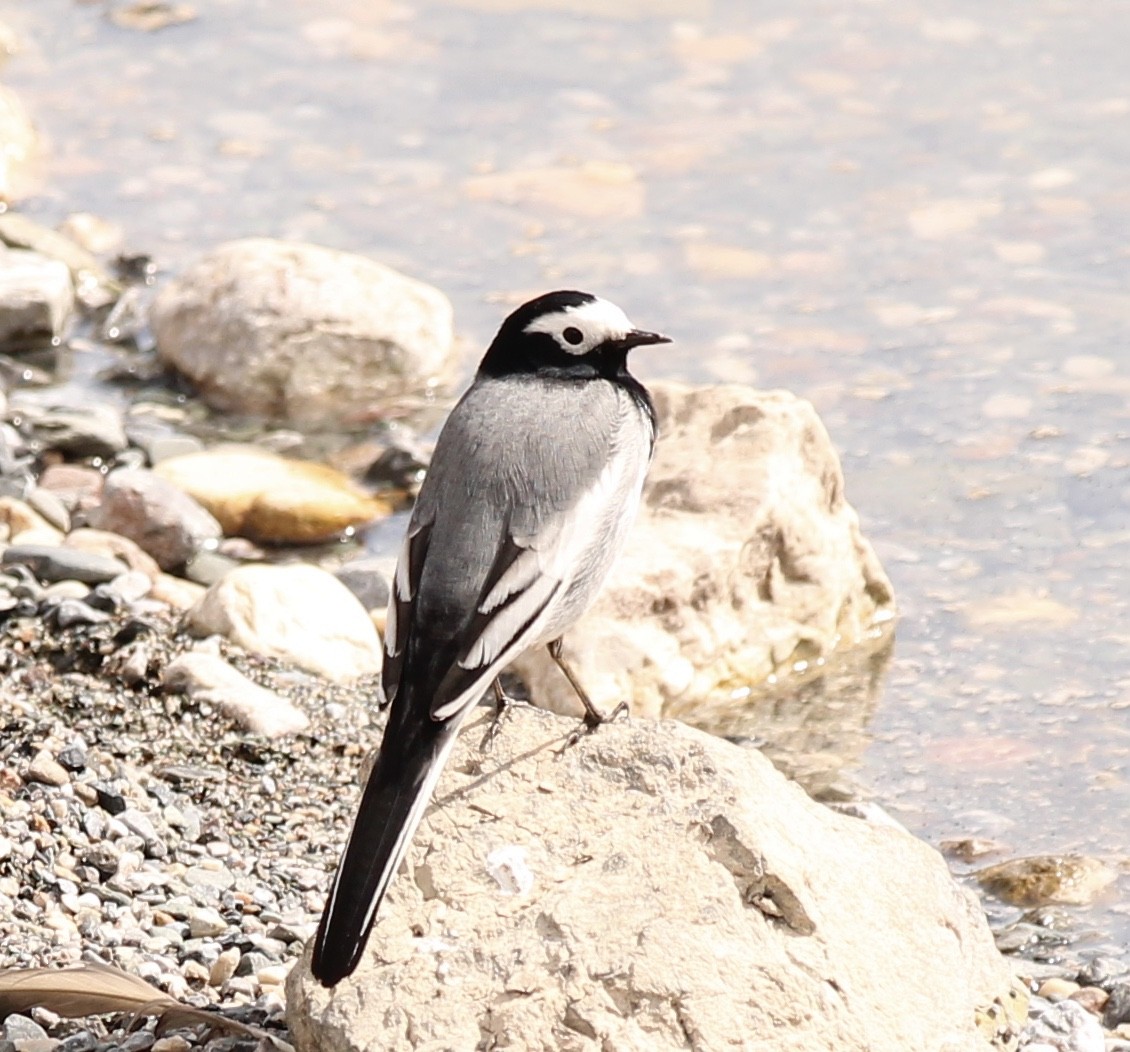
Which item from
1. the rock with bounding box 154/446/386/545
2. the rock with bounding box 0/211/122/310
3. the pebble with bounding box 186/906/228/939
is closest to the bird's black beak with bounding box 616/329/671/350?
the pebble with bounding box 186/906/228/939

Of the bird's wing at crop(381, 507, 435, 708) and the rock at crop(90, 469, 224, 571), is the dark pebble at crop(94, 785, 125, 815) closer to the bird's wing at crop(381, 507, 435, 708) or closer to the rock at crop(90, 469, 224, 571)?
the bird's wing at crop(381, 507, 435, 708)

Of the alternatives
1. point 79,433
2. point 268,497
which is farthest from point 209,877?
point 79,433

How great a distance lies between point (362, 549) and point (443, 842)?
400 cm

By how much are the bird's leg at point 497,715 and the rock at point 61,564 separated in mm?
2622

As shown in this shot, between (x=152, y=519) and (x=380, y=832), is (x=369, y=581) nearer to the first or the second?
(x=152, y=519)

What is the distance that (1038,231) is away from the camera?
36.6ft

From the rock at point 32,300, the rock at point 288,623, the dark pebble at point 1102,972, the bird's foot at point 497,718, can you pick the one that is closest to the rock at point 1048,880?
the dark pebble at point 1102,972

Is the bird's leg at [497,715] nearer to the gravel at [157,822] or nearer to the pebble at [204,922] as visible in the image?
the gravel at [157,822]

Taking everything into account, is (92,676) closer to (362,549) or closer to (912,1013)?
(362,549)

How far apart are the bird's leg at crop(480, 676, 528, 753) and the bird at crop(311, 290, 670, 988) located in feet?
0.05

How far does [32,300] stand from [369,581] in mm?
3224

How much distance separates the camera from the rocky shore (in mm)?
4172

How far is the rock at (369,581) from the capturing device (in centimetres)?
751

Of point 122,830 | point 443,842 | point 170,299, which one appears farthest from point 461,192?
point 443,842
